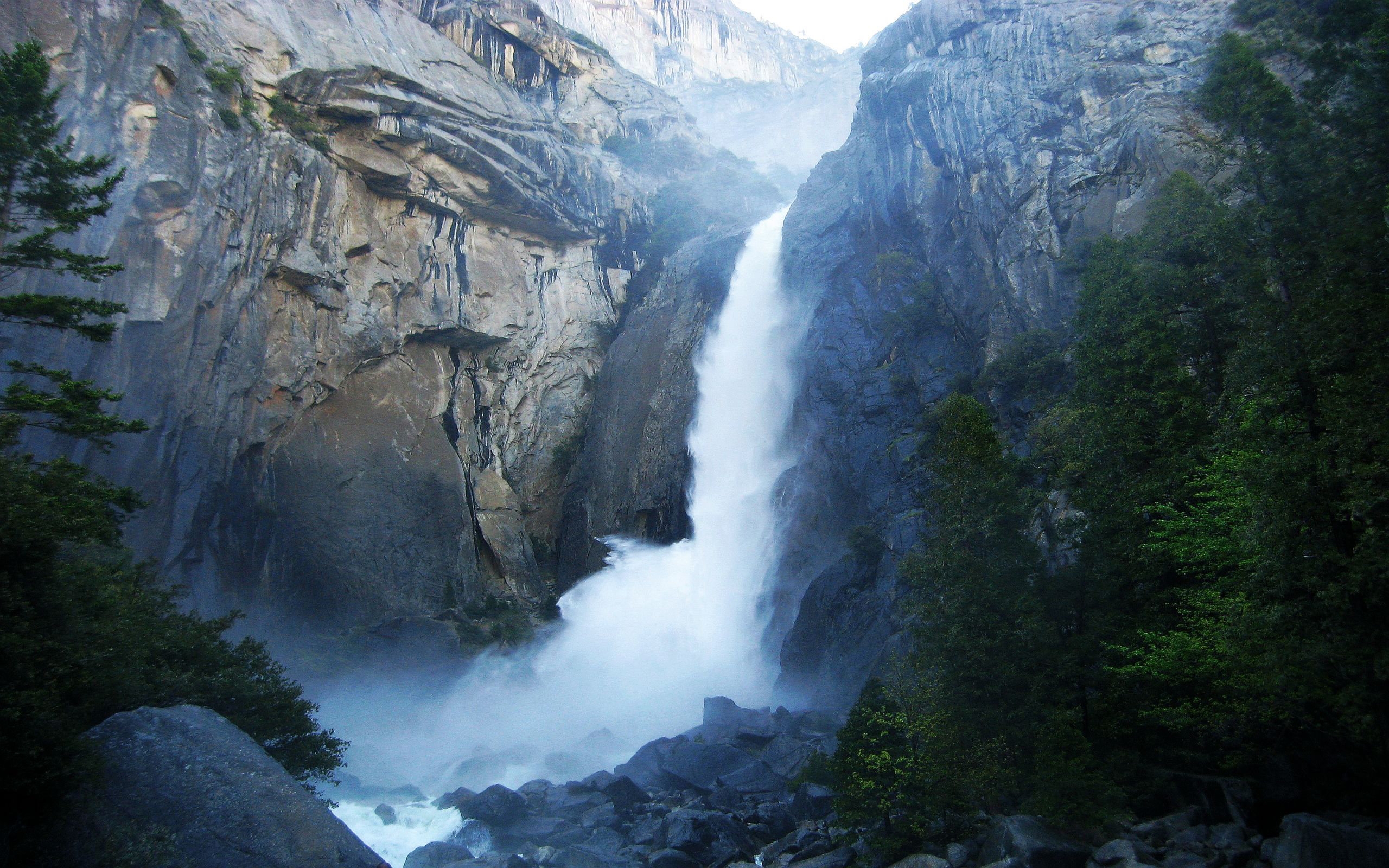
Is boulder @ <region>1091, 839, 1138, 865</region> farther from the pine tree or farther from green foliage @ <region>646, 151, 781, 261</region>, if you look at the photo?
green foliage @ <region>646, 151, 781, 261</region>

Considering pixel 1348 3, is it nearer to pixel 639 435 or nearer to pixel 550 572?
pixel 639 435

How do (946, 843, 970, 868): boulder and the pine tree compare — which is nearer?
(946, 843, 970, 868): boulder

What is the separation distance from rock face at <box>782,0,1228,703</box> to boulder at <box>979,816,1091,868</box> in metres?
12.3

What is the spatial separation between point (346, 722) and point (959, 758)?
24.6 meters

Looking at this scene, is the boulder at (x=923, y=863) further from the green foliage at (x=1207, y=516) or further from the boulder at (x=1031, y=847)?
the green foliage at (x=1207, y=516)

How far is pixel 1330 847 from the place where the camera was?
961 cm

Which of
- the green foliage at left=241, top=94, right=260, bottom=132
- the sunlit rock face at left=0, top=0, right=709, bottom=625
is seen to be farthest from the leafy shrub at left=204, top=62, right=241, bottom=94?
the green foliage at left=241, top=94, right=260, bottom=132

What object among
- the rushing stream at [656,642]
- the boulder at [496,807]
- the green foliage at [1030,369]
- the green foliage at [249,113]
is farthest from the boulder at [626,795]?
the green foliage at [249,113]

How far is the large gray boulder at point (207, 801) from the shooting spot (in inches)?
413

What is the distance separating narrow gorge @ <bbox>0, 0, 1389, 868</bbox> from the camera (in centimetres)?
1197

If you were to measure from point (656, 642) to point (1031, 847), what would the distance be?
23.7 meters

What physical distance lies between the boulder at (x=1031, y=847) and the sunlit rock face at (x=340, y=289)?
81.8 feet

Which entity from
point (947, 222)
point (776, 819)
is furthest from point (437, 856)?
point (947, 222)

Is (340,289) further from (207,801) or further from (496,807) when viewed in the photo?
(207,801)
